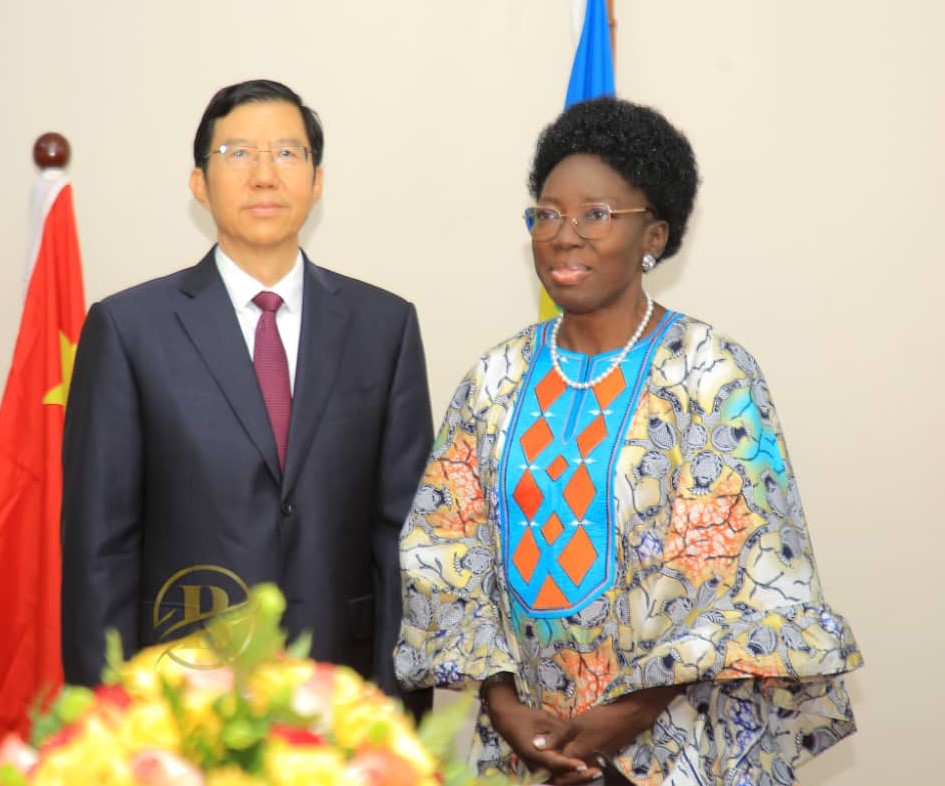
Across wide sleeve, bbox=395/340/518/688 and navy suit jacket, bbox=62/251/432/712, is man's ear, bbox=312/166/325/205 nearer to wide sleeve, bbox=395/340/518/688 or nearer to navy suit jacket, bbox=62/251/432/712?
navy suit jacket, bbox=62/251/432/712

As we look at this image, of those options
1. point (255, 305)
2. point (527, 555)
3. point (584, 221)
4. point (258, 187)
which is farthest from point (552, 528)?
point (258, 187)

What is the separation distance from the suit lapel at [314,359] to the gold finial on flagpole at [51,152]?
1349 mm

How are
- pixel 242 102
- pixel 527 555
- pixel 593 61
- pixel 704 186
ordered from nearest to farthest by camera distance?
pixel 527 555 < pixel 242 102 < pixel 593 61 < pixel 704 186

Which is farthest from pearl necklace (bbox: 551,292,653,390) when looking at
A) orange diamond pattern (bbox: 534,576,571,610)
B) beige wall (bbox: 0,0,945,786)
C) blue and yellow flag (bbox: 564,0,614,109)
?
beige wall (bbox: 0,0,945,786)

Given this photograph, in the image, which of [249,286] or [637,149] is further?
[249,286]

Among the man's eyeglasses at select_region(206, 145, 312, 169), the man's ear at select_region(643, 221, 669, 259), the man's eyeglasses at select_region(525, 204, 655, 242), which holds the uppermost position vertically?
the man's eyeglasses at select_region(206, 145, 312, 169)

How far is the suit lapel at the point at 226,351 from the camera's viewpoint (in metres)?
2.98

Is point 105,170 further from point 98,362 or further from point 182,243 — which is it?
point 98,362

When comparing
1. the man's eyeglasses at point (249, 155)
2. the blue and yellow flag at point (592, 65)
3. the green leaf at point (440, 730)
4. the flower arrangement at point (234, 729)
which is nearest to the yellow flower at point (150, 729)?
the flower arrangement at point (234, 729)

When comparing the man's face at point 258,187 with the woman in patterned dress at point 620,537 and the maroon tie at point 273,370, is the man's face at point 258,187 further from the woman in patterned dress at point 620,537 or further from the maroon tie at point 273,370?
the woman in patterned dress at point 620,537

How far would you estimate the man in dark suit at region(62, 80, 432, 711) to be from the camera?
9.73 feet

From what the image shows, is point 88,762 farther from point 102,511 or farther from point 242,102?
point 242,102

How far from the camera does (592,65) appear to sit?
404 cm

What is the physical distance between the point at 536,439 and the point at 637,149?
58cm
